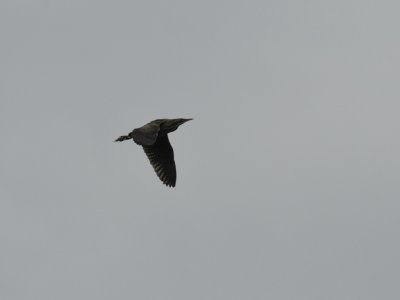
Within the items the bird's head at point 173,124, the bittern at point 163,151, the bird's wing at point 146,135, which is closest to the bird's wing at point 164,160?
the bittern at point 163,151

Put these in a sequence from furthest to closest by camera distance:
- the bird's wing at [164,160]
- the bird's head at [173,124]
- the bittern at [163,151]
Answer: the bird's wing at [164,160] → the bird's head at [173,124] → the bittern at [163,151]

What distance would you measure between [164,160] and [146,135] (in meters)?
→ 4.40

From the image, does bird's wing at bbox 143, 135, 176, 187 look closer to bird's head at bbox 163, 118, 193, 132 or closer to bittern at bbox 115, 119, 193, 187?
bittern at bbox 115, 119, 193, 187

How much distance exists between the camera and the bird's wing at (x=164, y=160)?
57844mm

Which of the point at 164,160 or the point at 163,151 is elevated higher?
the point at 163,151

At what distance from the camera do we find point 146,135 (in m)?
53.9

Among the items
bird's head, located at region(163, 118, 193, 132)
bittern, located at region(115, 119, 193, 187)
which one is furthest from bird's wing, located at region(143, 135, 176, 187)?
bird's head, located at region(163, 118, 193, 132)

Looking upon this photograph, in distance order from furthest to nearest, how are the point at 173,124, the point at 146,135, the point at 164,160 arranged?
the point at 164,160
the point at 173,124
the point at 146,135

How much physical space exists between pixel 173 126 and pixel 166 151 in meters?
1.49

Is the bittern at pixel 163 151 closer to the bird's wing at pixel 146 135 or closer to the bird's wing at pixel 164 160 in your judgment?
the bird's wing at pixel 164 160

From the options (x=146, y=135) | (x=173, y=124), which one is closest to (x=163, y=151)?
(x=173, y=124)

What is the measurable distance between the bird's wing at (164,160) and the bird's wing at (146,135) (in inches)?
100

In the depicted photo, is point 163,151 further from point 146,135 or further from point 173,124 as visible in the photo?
point 146,135

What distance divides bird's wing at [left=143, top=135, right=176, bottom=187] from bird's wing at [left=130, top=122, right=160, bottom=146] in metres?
2.55
